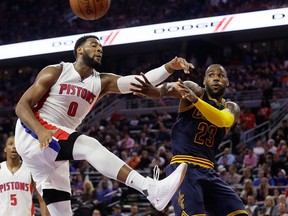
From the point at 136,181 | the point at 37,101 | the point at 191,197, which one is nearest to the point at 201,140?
the point at 191,197

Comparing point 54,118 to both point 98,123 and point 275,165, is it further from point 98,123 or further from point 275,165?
point 98,123

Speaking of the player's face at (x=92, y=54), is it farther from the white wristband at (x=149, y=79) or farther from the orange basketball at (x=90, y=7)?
the orange basketball at (x=90, y=7)

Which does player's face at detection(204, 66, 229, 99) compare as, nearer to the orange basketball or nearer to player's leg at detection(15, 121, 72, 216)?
player's leg at detection(15, 121, 72, 216)

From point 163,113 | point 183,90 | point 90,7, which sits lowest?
point 183,90

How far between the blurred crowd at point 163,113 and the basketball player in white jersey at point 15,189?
14.1 feet

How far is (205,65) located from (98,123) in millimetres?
4536

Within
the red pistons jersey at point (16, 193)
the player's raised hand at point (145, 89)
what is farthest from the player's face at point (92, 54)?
the red pistons jersey at point (16, 193)

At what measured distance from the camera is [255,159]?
42.9 feet

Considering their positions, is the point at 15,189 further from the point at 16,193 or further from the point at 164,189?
the point at 164,189

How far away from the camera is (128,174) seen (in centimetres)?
492

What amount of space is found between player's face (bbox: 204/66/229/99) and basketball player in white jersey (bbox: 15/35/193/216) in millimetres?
490

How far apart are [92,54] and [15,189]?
238 cm

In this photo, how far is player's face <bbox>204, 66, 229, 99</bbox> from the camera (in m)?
5.95

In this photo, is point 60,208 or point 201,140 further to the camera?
point 201,140
